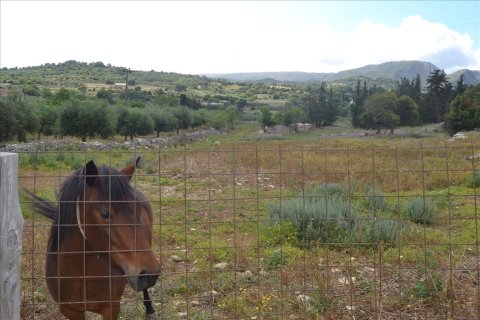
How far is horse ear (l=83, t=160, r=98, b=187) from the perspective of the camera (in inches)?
160

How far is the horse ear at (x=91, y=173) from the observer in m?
4.05

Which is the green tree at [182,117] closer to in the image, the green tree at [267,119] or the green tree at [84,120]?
the green tree at [267,119]

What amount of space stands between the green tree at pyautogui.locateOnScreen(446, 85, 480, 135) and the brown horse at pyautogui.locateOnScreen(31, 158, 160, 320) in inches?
2105

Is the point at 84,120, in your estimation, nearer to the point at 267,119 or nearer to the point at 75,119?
the point at 75,119

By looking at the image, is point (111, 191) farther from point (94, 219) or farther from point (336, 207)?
point (336, 207)

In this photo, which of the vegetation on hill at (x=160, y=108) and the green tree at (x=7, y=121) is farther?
the vegetation on hill at (x=160, y=108)

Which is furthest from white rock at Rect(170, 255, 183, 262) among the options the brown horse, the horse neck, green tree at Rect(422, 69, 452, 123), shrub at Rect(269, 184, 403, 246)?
green tree at Rect(422, 69, 452, 123)

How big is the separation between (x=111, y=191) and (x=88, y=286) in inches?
40.1

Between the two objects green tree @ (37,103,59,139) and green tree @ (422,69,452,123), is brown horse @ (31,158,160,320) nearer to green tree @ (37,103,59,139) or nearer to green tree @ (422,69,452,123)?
green tree @ (37,103,59,139)

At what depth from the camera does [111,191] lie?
13.5ft

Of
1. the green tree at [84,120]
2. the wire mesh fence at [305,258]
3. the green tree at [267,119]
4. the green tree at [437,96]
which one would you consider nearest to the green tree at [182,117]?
the green tree at [267,119]

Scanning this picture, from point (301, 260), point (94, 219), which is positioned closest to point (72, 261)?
point (94, 219)

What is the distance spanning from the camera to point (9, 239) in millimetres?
3086

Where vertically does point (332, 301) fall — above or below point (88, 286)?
below
